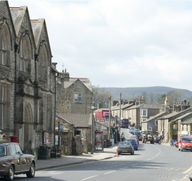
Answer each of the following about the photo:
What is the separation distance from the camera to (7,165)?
14.8 metres

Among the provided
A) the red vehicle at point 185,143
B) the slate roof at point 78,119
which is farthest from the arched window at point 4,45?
the red vehicle at point 185,143

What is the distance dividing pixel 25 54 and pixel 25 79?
96.8 inches

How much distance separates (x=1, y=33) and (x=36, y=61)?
18.7 ft

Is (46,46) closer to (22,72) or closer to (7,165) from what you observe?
(22,72)

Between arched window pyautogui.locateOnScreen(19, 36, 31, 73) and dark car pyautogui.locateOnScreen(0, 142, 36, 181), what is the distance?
37.4 ft

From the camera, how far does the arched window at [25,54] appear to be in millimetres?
27547

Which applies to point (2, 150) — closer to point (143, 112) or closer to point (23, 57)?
point (23, 57)

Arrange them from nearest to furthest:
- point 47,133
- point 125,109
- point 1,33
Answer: point 1,33 → point 47,133 → point 125,109

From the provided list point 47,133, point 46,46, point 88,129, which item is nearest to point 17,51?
point 46,46

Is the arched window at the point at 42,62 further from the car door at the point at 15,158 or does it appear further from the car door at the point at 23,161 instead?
the car door at the point at 15,158

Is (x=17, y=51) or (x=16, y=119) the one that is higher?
(x=17, y=51)

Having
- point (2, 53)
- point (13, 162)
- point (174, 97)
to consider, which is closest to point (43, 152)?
point (2, 53)

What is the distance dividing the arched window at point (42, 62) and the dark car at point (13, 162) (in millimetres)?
15027

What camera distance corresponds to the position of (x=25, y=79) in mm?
26766
